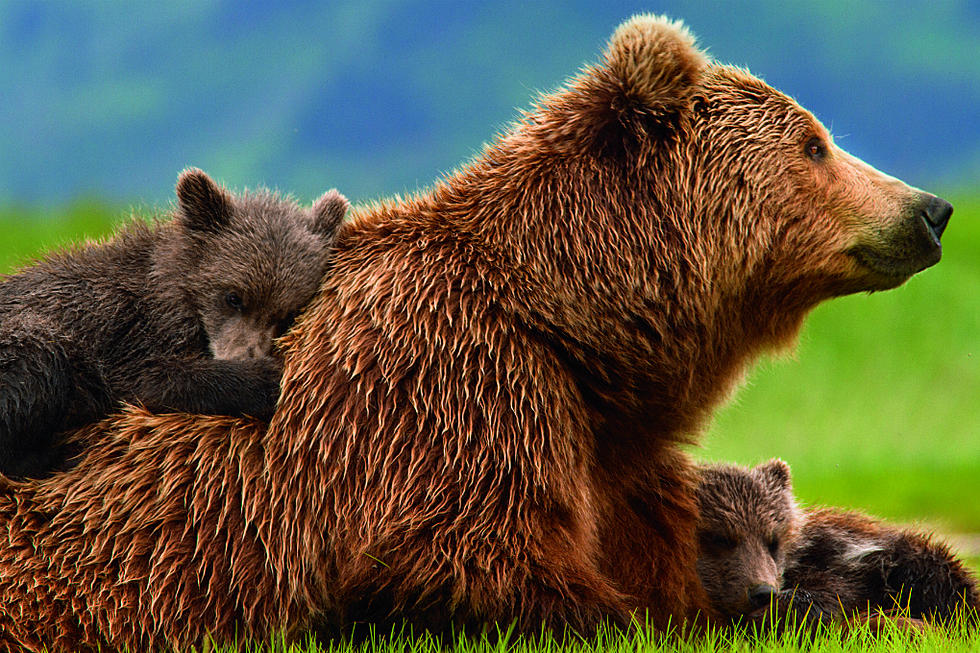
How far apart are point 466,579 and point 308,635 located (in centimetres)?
62

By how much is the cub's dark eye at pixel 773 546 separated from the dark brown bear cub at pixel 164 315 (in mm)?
2418

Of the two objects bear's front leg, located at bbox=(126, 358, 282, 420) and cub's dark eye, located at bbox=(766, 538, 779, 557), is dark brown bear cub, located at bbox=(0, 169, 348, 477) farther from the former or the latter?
cub's dark eye, located at bbox=(766, 538, 779, 557)

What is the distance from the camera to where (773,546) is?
541 cm

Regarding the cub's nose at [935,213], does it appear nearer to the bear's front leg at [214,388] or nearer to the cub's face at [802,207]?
the cub's face at [802,207]

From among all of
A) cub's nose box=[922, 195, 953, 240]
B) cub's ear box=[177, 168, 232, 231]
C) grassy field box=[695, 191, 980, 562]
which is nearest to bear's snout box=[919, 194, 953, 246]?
cub's nose box=[922, 195, 953, 240]

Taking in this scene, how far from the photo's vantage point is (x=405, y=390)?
13.0ft

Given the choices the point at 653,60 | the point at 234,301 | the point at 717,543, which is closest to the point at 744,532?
the point at 717,543

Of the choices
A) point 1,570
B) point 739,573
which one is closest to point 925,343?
point 739,573

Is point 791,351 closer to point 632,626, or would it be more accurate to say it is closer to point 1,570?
point 632,626

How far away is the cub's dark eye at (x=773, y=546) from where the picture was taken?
536 cm

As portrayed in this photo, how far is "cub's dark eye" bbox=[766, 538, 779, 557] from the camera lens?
536cm

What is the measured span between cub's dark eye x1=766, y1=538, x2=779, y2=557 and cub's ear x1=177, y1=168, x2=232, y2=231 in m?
2.80

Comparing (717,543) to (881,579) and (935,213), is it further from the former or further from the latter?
(935,213)

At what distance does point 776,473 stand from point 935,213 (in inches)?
73.2
